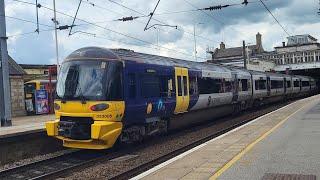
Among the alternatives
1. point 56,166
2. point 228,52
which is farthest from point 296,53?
point 56,166

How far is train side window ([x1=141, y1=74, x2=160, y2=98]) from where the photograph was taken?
44.2 feet

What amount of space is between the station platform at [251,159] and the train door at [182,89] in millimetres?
3394

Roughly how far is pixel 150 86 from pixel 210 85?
260 inches

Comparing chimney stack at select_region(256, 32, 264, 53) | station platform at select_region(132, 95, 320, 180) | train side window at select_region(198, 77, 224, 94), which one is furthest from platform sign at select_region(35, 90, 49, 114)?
chimney stack at select_region(256, 32, 264, 53)

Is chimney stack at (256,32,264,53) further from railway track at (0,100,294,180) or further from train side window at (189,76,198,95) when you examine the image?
railway track at (0,100,294,180)

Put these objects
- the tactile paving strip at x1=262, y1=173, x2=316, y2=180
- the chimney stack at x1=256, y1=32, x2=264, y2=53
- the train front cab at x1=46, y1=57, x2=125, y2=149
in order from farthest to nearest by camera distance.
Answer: the chimney stack at x1=256, y1=32, x2=264, y2=53, the train front cab at x1=46, y1=57, x2=125, y2=149, the tactile paving strip at x1=262, y1=173, x2=316, y2=180

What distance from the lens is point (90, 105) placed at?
1184cm

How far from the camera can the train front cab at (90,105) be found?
1174cm

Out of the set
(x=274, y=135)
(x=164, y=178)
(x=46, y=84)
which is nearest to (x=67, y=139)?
(x=164, y=178)

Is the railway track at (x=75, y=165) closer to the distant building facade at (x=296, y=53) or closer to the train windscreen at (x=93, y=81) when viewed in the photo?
the train windscreen at (x=93, y=81)

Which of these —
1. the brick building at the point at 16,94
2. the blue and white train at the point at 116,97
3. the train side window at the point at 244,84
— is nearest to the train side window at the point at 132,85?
the blue and white train at the point at 116,97

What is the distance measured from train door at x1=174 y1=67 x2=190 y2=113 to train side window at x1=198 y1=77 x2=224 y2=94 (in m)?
1.64

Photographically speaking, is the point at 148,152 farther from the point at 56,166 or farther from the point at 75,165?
the point at 56,166

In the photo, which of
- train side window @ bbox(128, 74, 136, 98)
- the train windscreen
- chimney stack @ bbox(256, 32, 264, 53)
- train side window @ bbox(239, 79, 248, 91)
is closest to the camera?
the train windscreen
